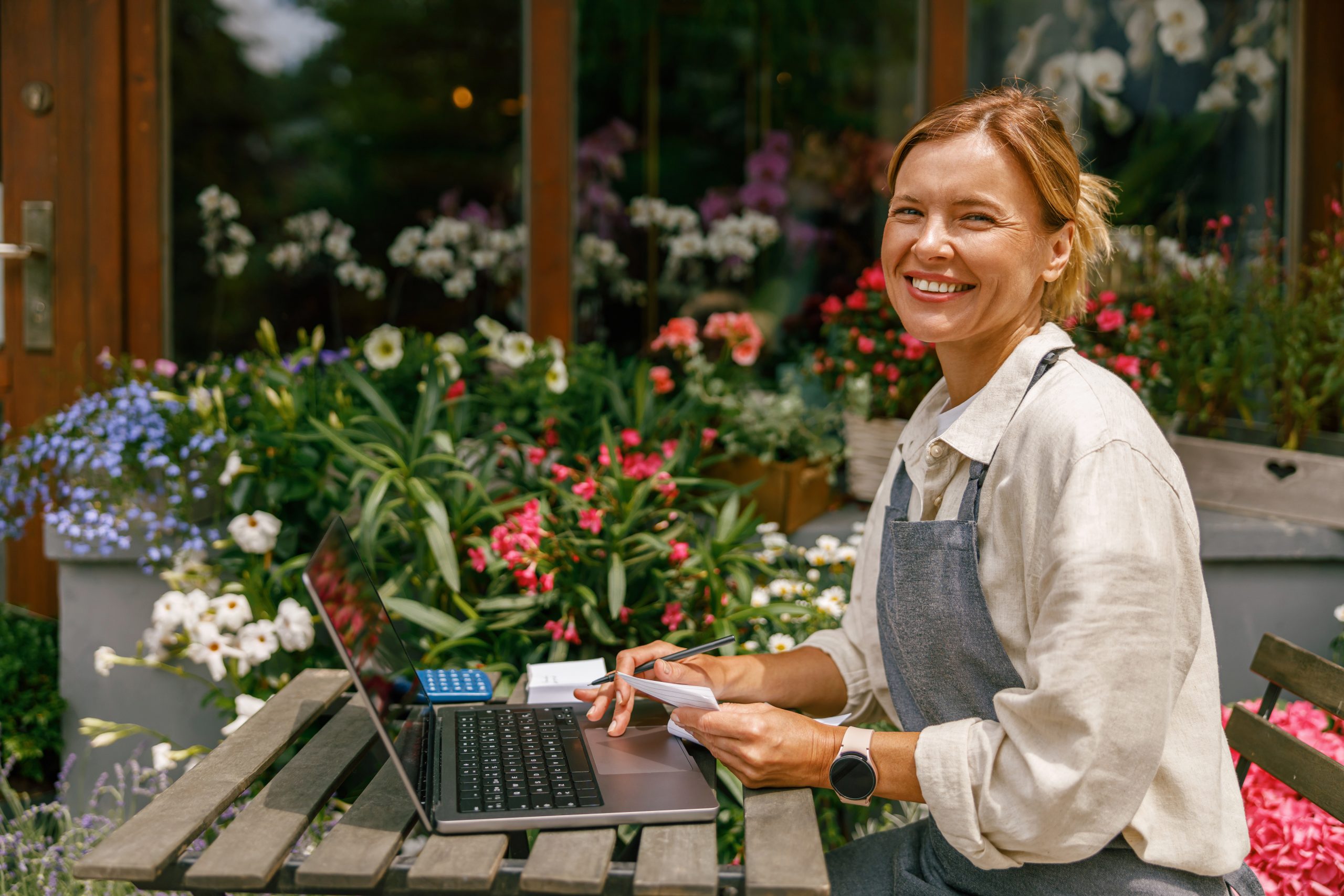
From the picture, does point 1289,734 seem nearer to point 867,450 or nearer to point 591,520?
point 591,520

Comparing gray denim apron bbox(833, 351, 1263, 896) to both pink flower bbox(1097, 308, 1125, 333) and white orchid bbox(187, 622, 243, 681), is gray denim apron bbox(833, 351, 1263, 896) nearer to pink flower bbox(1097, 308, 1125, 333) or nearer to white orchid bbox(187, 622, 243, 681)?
white orchid bbox(187, 622, 243, 681)

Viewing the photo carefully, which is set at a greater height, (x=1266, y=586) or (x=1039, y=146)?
(x=1039, y=146)

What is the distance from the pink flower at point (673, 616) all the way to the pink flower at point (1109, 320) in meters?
1.35

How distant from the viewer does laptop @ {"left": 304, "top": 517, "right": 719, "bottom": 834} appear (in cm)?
114

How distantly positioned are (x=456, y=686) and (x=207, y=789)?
1.35 feet

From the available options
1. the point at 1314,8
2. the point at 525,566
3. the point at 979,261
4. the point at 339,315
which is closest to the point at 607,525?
the point at 525,566

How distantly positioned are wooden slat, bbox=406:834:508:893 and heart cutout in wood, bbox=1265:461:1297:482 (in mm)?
2472

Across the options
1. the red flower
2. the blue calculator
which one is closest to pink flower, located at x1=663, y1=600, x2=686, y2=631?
the red flower

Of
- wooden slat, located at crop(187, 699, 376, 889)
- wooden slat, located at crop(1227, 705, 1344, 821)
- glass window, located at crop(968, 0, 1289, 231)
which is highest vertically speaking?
glass window, located at crop(968, 0, 1289, 231)

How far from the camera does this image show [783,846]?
1113 mm

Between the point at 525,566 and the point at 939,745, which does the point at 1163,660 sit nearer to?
A: the point at 939,745

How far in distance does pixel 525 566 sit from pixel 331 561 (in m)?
0.94

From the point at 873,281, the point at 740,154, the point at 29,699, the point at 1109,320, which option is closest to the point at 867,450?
the point at 873,281

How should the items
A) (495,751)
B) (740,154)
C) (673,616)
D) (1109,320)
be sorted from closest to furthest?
(495,751) < (673,616) < (1109,320) < (740,154)
